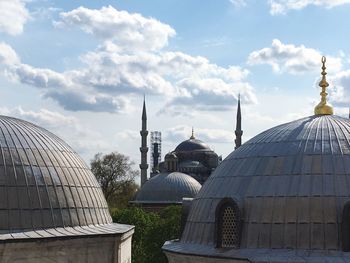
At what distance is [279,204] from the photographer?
13.7 meters

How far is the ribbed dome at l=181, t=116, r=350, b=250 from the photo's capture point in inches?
526

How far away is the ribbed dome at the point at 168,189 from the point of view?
194 ft

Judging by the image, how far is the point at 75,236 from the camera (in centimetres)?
1563

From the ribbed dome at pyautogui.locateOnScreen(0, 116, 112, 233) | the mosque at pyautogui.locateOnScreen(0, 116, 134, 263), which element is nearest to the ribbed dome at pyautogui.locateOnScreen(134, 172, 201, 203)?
the ribbed dome at pyautogui.locateOnScreen(0, 116, 112, 233)

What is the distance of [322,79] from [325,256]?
18.9 ft

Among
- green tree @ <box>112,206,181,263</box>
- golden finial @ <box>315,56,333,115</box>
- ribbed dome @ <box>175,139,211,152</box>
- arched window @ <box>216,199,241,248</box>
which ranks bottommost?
green tree @ <box>112,206,181,263</box>

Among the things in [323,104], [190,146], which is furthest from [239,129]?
[323,104]

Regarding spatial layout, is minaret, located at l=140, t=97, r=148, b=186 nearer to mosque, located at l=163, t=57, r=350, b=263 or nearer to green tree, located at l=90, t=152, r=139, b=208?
green tree, located at l=90, t=152, r=139, b=208

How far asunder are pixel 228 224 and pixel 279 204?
137 cm

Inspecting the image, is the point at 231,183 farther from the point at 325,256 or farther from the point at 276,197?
the point at 325,256

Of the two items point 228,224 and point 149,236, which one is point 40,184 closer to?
point 228,224

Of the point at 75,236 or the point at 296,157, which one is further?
the point at 75,236

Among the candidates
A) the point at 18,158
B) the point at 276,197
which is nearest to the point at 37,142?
the point at 18,158

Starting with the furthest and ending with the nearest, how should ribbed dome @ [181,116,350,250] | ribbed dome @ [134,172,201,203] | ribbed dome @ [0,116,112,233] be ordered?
ribbed dome @ [134,172,201,203], ribbed dome @ [0,116,112,233], ribbed dome @ [181,116,350,250]
